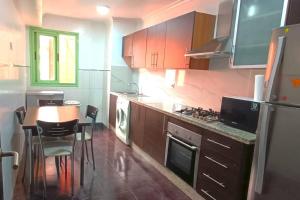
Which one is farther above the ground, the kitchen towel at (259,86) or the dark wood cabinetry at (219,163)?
the kitchen towel at (259,86)

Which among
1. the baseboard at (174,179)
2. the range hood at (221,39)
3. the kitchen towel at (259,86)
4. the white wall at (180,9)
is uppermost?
the white wall at (180,9)

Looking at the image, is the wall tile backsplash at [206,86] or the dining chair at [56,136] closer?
the dining chair at [56,136]

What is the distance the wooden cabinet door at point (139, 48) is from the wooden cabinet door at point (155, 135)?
1209 millimetres

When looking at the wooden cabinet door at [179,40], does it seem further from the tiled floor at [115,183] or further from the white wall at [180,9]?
the tiled floor at [115,183]

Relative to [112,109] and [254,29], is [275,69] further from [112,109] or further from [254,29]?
[112,109]

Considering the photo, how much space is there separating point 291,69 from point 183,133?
1.33m

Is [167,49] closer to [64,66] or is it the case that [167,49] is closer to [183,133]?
[183,133]

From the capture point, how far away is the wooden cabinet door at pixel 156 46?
3.38 meters

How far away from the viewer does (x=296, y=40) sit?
1353mm

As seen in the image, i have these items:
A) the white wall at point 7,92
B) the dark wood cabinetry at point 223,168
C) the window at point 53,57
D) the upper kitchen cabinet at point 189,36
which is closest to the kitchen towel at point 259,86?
the dark wood cabinetry at point 223,168

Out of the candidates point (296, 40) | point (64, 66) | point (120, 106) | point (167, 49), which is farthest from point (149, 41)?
point (296, 40)

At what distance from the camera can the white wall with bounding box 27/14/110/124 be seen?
16.6ft

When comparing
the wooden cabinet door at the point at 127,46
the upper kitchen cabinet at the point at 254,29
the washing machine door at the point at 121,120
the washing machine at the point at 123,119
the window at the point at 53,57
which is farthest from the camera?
the window at the point at 53,57

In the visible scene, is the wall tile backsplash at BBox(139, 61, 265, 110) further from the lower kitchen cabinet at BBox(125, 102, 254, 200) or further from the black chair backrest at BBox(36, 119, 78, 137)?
the black chair backrest at BBox(36, 119, 78, 137)
